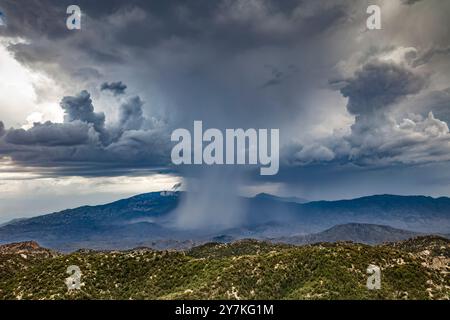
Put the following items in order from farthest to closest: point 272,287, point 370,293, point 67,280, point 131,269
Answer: point 131,269
point 67,280
point 272,287
point 370,293

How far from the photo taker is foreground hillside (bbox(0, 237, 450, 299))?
95.9 m

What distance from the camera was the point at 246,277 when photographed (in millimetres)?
104125

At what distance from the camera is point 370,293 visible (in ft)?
303

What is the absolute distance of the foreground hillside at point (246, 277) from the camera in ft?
315

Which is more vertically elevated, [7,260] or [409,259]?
→ [409,259]
